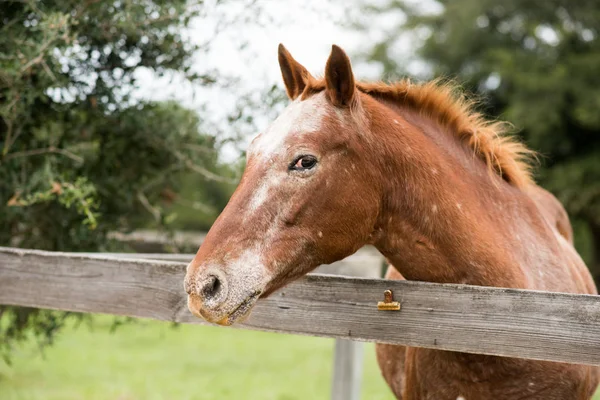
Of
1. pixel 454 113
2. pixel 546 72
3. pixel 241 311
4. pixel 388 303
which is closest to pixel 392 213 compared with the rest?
pixel 388 303

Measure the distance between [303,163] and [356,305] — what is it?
2.18 ft

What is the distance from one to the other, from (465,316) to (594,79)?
576 inches

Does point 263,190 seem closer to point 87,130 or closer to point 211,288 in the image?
point 211,288

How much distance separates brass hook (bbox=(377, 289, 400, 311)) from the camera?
273cm

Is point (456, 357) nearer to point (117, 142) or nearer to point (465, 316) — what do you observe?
point (465, 316)

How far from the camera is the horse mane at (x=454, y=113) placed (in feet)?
10.1

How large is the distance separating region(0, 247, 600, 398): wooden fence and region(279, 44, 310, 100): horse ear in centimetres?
86

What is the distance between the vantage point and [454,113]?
3.13 m

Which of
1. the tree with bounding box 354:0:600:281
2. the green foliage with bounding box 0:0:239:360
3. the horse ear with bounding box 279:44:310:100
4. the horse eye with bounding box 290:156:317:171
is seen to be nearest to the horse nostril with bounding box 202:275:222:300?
the horse eye with bounding box 290:156:317:171

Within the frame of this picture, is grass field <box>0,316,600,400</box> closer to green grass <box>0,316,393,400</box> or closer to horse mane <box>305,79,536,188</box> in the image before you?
green grass <box>0,316,393,400</box>

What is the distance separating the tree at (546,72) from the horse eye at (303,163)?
11.4m

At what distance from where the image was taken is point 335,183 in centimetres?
265

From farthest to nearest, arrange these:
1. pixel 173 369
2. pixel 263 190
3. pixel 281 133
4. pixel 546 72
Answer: pixel 546 72
pixel 173 369
pixel 281 133
pixel 263 190

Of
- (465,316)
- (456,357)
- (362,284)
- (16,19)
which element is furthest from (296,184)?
(16,19)
